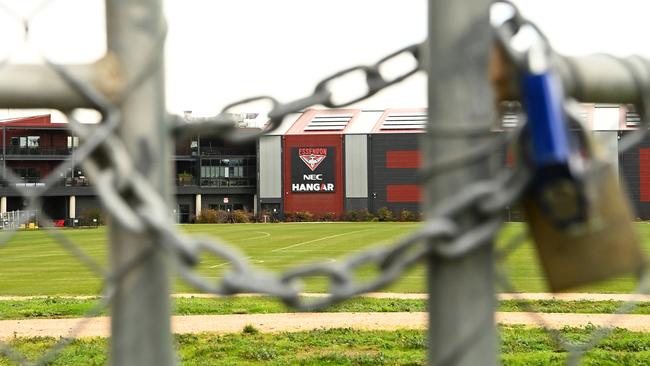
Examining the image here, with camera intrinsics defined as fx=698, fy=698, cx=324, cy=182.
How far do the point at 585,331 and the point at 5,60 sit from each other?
23.5ft

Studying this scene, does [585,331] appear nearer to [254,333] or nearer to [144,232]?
[254,333]

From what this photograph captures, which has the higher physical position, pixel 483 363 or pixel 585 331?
pixel 483 363

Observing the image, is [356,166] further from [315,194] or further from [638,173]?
[638,173]

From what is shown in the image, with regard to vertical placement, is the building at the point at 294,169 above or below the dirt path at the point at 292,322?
above

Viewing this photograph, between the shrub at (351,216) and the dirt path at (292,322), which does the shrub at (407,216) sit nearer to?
the shrub at (351,216)

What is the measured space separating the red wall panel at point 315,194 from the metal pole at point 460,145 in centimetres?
3928

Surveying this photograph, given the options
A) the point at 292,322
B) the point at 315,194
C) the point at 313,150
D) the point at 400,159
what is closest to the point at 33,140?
the point at 313,150

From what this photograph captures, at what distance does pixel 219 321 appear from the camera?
8.16m

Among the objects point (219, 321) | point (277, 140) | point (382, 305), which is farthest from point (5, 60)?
point (277, 140)

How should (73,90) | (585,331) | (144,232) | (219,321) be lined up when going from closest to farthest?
(144,232), (73,90), (585,331), (219,321)

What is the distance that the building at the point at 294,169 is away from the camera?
126ft

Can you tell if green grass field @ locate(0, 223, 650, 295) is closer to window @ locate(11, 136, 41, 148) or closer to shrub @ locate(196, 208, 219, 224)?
shrub @ locate(196, 208, 219, 224)

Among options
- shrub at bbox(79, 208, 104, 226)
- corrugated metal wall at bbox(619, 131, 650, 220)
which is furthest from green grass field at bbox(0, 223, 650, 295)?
shrub at bbox(79, 208, 104, 226)

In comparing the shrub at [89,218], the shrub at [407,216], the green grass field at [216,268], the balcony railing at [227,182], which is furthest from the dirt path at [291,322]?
the balcony railing at [227,182]
